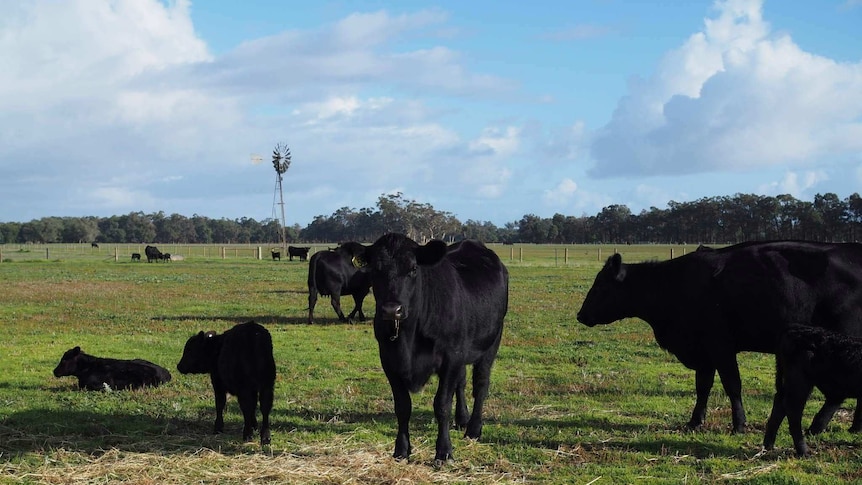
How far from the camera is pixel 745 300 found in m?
8.71

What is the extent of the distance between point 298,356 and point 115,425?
17.2 ft

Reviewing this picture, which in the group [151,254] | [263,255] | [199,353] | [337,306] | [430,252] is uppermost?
[430,252]

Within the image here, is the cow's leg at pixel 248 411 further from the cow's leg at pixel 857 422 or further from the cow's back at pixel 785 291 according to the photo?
the cow's leg at pixel 857 422

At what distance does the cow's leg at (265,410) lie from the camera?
820cm

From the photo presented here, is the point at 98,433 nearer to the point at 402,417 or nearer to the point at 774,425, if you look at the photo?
the point at 402,417

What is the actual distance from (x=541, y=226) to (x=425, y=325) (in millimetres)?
160811

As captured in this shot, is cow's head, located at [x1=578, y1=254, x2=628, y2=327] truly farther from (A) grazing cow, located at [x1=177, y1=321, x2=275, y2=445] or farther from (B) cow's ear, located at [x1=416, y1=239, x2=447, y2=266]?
(A) grazing cow, located at [x1=177, y1=321, x2=275, y2=445]

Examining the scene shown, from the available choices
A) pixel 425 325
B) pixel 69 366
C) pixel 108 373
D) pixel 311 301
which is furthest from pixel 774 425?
pixel 311 301

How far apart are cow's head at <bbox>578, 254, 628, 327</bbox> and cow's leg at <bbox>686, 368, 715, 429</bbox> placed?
135 cm

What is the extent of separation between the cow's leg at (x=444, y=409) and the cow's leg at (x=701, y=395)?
9.56ft

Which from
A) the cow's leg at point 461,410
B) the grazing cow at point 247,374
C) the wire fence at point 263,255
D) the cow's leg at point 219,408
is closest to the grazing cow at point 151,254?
the wire fence at point 263,255

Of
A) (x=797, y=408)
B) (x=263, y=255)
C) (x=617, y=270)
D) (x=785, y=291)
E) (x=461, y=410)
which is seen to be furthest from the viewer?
(x=263, y=255)

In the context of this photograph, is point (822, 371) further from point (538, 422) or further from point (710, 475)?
point (538, 422)

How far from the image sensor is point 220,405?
28.7 ft
